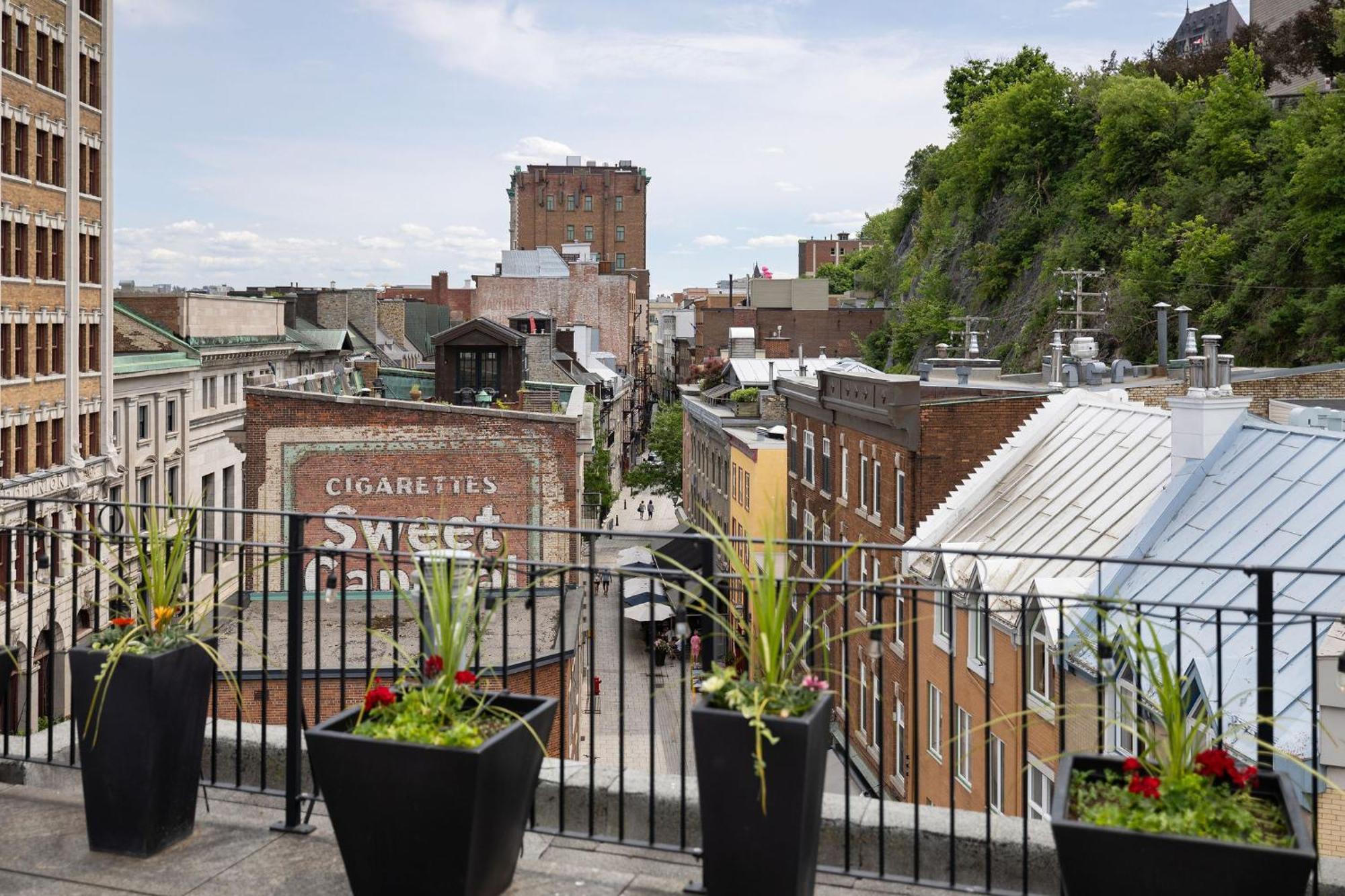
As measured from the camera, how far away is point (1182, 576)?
53.3 feet

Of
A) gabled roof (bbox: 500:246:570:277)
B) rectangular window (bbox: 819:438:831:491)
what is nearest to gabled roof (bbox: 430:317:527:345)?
rectangular window (bbox: 819:438:831:491)

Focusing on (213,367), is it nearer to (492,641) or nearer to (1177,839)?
(492,641)

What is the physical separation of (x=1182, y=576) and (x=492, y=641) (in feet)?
35.4

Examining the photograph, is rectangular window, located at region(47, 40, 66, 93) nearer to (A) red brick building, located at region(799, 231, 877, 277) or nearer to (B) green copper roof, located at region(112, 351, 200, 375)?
(B) green copper roof, located at region(112, 351, 200, 375)

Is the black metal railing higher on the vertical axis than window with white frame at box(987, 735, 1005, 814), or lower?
higher

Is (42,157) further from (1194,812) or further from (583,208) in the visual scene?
(583,208)

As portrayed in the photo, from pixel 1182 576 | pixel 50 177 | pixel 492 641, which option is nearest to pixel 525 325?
pixel 50 177

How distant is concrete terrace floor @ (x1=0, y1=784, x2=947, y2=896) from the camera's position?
5.10 m

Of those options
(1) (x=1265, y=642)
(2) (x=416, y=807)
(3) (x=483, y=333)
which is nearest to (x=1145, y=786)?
(1) (x=1265, y=642)

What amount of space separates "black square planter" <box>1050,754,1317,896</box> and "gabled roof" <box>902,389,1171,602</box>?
45.6 ft

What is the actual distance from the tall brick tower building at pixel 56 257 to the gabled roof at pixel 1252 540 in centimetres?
2811

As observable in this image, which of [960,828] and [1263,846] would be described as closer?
[1263,846]

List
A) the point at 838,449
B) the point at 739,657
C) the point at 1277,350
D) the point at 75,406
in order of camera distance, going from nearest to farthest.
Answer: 1. the point at 739,657
2. the point at 838,449
3. the point at 75,406
4. the point at 1277,350

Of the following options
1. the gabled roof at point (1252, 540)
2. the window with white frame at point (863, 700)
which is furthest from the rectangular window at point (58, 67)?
the gabled roof at point (1252, 540)
